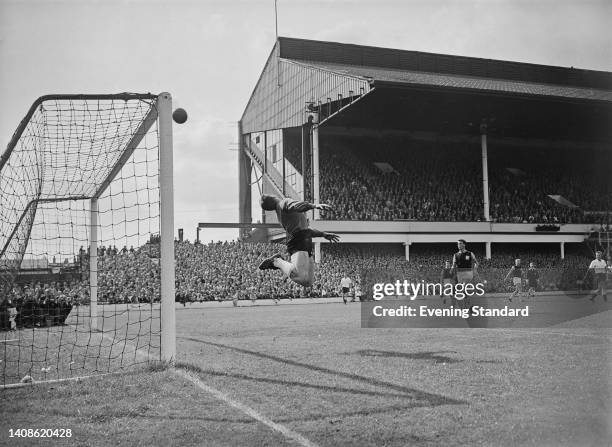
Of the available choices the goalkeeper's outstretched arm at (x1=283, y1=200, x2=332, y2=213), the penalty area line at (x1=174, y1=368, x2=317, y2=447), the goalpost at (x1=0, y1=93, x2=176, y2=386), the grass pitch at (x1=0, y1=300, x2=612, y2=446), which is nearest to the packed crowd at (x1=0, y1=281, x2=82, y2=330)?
the goalpost at (x1=0, y1=93, x2=176, y2=386)

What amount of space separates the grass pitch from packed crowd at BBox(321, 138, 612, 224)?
3012 cm

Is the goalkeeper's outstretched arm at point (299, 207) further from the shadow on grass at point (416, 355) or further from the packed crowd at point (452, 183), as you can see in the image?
the packed crowd at point (452, 183)

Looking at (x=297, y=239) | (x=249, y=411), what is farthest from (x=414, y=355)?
(x=249, y=411)

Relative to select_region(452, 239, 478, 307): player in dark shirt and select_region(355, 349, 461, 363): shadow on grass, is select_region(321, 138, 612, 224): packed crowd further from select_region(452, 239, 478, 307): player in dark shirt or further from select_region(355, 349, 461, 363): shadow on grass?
select_region(355, 349, 461, 363): shadow on grass

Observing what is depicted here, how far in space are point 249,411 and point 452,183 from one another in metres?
41.7

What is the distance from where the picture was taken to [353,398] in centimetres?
704

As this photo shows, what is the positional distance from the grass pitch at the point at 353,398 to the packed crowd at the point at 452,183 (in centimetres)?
3012

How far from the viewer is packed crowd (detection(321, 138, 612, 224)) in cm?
4269

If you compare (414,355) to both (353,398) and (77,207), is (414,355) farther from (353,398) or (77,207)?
(77,207)

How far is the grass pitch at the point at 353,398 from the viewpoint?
224 inches

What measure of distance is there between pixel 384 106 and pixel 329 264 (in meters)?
11.3

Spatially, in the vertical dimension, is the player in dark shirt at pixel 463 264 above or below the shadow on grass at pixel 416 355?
above

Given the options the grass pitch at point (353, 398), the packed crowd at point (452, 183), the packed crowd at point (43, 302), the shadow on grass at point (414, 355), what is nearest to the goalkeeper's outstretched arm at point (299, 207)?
the grass pitch at point (353, 398)

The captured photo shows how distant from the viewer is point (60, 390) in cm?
795
